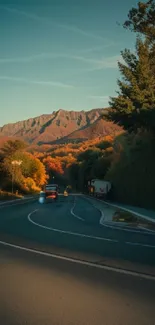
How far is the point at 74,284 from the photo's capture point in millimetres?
7883

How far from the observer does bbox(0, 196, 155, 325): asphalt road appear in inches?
233

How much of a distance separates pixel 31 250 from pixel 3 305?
559 cm

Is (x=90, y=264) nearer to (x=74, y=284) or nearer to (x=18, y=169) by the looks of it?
(x=74, y=284)

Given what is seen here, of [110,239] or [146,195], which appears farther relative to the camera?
[146,195]

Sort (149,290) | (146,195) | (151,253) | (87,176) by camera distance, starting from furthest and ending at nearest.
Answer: (87,176)
(146,195)
(151,253)
(149,290)

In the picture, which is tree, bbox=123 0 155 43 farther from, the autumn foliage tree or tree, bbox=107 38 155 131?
the autumn foliage tree

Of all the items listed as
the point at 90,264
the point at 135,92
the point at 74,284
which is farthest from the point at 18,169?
the point at 74,284

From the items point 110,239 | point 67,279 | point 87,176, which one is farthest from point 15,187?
point 67,279

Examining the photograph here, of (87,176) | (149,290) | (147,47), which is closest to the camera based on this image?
(149,290)

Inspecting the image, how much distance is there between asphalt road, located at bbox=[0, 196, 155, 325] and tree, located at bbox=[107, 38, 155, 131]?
22295 millimetres

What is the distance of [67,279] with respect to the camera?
8336mm

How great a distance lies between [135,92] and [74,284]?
97.2ft

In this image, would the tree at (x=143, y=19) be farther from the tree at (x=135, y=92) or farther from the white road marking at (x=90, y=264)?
the white road marking at (x=90, y=264)

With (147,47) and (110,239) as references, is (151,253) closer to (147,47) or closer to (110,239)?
(110,239)
